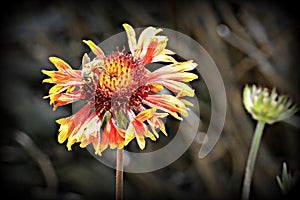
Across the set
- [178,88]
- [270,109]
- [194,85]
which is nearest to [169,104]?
[178,88]

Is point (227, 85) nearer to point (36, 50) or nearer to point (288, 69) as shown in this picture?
point (288, 69)

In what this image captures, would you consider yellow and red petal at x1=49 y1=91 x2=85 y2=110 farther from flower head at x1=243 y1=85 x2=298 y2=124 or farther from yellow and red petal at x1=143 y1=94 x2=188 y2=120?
flower head at x1=243 y1=85 x2=298 y2=124

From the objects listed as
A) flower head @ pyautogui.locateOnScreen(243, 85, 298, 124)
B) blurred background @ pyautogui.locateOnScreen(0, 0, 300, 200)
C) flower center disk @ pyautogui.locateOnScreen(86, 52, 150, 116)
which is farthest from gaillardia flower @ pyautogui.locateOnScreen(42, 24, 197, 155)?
blurred background @ pyautogui.locateOnScreen(0, 0, 300, 200)

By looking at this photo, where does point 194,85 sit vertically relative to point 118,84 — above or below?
above

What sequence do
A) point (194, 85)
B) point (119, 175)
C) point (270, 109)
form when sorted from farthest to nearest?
point (194, 85)
point (270, 109)
point (119, 175)

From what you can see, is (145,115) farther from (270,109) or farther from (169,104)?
(270,109)

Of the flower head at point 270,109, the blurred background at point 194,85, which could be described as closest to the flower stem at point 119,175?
the flower head at point 270,109

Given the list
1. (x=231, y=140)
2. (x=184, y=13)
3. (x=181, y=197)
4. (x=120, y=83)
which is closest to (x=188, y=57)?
(x=184, y=13)
